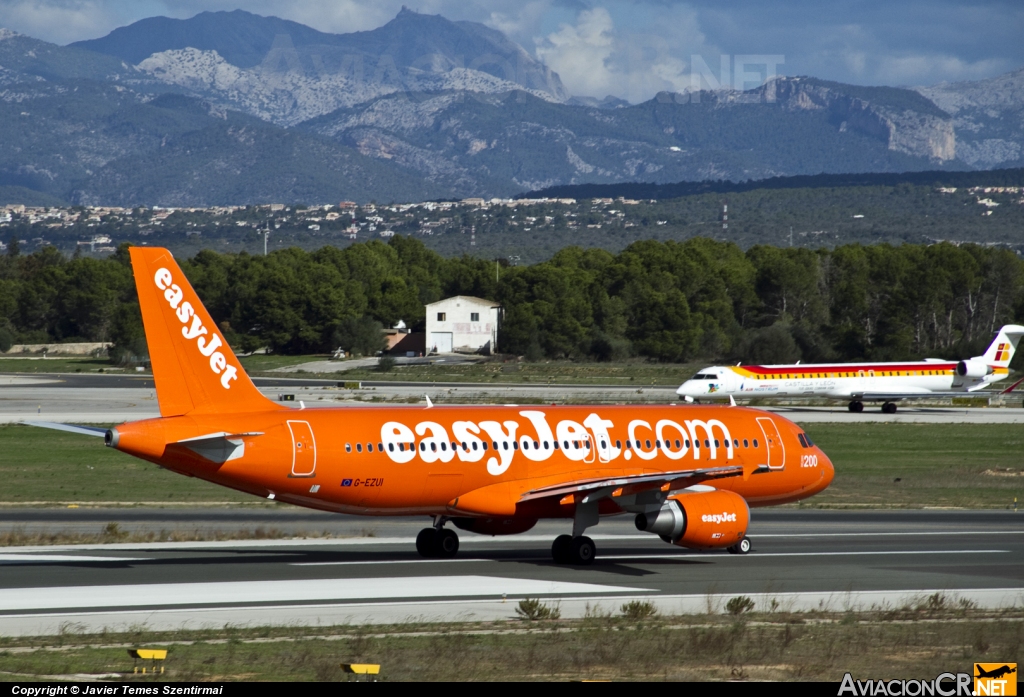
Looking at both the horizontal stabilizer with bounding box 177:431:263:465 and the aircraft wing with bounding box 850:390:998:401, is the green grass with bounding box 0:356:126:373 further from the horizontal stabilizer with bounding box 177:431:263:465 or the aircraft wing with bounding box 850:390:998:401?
the horizontal stabilizer with bounding box 177:431:263:465

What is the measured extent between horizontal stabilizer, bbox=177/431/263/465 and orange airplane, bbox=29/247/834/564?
0.03 m

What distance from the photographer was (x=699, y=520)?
29016 millimetres

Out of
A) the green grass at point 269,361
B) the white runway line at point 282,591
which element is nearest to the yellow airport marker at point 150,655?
the white runway line at point 282,591

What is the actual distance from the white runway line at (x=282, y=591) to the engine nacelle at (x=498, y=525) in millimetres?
2240

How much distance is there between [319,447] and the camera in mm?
27984

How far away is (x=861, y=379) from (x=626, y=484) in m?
67.1

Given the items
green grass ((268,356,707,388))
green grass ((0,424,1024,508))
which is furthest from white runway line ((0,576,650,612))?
green grass ((268,356,707,388))

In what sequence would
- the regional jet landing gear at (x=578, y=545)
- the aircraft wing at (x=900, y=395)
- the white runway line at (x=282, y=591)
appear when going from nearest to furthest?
the white runway line at (x=282, y=591), the regional jet landing gear at (x=578, y=545), the aircraft wing at (x=900, y=395)

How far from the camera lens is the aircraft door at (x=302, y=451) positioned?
2764 centimetres

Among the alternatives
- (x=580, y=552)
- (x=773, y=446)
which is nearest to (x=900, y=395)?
(x=773, y=446)

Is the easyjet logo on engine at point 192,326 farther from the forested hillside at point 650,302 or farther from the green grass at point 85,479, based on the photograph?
the forested hillside at point 650,302

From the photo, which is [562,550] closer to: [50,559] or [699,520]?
[699,520]

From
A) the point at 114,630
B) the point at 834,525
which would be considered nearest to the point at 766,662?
the point at 114,630

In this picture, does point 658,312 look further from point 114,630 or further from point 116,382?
point 114,630
